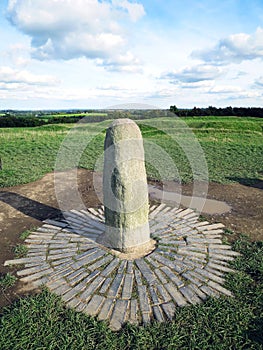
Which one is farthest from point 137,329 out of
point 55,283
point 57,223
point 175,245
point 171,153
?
point 171,153

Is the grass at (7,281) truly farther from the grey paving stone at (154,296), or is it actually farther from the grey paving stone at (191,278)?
the grey paving stone at (191,278)

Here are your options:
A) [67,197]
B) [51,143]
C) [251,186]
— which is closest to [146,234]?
[67,197]

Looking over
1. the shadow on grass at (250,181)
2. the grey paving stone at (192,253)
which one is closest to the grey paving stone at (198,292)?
the grey paving stone at (192,253)

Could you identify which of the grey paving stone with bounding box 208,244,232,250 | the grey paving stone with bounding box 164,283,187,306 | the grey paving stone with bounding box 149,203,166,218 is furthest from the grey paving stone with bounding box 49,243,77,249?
the grey paving stone with bounding box 208,244,232,250

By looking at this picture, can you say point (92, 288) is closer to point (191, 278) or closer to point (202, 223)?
point (191, 278)

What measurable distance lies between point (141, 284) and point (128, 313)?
53 centimetres

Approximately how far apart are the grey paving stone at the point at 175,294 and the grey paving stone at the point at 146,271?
239 millimetres

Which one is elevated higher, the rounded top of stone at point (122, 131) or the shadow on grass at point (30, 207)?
the rounded top of stone at point (122, 131)

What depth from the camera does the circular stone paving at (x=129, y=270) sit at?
11.7 ft

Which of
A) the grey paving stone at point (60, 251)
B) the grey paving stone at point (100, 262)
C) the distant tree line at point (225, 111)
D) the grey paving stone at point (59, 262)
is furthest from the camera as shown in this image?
the distant tree line at point (225, 111)

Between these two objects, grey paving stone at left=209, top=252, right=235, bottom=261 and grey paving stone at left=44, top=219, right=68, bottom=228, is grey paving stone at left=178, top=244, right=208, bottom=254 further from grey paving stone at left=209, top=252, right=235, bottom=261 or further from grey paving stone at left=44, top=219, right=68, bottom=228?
grey paving stone at left=44, top=219, right=68, bottom=228

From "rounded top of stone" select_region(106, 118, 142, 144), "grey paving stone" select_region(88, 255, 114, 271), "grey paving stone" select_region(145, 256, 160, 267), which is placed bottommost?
"grey paving stone" select_region(88, 255, 114, 271)

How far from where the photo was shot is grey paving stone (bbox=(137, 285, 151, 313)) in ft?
11.4

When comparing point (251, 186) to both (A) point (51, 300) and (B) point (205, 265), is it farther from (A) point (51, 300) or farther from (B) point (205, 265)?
(A) point (51, 300)
